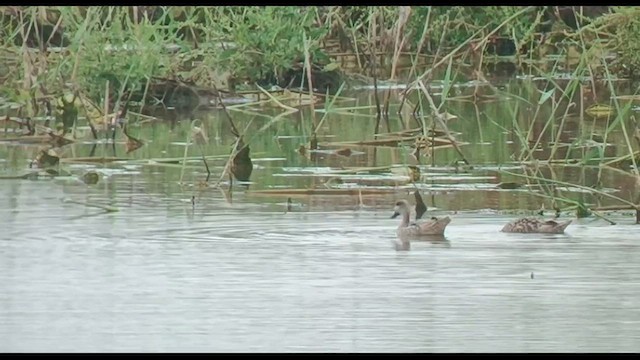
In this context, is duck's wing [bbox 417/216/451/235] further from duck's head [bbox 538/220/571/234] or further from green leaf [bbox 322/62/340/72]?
green leaf [bbox 322/62/340/72]

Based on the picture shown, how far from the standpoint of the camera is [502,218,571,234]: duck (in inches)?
342

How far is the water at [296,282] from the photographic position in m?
→ 6.23

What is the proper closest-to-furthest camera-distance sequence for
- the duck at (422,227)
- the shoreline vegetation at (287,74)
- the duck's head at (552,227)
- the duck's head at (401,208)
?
the duck at (422,227) → the duck's head at (552,227) → the duck's head at (401,208) → the shoreline vegetation at (287,74)

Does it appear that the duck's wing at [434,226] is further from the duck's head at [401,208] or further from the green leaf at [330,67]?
the green leaf at [330,67]

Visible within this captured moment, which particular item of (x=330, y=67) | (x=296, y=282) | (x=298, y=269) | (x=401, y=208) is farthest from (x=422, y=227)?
(x=330, y=67)

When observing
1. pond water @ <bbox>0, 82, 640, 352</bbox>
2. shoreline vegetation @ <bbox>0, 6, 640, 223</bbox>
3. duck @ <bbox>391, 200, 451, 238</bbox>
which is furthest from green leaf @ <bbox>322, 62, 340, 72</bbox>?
duck @ <bbox>391, 200, 451, 238</bbox>

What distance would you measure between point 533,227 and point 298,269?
1493mm

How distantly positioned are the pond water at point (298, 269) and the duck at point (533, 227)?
106 millimetres

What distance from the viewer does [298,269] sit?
7.66m

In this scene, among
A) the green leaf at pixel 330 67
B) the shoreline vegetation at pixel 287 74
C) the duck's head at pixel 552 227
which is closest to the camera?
the duck's head at pixel 552 227

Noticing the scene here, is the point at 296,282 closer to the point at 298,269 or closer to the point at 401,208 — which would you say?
the point at 298,269

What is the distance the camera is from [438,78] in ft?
61.9

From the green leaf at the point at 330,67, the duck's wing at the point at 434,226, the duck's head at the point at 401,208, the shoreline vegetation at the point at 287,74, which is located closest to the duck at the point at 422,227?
the duck's wing at the point at 434,226

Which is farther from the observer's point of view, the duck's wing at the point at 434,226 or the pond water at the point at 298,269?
the duck's wing at the point at 434,226
